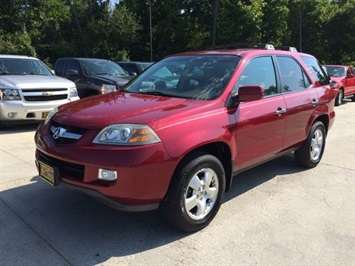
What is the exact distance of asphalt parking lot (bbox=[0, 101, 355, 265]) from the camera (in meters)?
3.24

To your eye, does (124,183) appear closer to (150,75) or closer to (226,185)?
(226,185)

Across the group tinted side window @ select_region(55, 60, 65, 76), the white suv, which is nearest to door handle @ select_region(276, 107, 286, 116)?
the white suv

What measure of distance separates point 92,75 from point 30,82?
9.04 ft

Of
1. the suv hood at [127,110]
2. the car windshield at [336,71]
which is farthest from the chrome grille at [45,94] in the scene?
the car windshield at [336,71]

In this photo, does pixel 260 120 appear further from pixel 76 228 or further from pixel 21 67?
pixel 21 67

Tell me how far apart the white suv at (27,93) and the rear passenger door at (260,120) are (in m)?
4.93

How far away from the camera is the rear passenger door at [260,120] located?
13.5 ft

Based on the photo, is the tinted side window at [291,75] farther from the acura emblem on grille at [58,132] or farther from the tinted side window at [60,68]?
the tinted side window at [60,68]

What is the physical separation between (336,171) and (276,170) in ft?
3.07

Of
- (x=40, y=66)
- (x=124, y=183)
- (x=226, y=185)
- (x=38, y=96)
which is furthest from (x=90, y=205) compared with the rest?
(x=40, y=66)

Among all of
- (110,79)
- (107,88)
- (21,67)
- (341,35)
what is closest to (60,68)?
(110,79)

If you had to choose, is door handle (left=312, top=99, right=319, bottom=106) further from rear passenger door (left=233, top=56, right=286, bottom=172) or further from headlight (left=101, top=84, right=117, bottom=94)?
headlight (left=101, top=84, right=117, bottom=94)

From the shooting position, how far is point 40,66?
9352 millimetres

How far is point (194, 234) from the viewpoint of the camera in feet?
12.0
